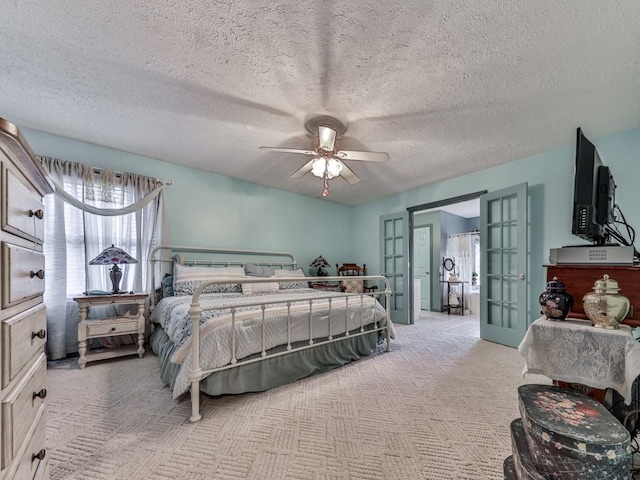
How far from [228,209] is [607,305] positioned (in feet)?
13.8

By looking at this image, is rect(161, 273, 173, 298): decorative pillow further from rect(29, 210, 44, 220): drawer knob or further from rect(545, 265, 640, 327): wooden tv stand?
rect(545, 265, 640, 327): wooden tv stand

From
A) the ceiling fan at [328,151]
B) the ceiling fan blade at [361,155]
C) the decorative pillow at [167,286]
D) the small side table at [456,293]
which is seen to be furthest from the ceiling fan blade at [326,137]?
the small side table at [456,293]

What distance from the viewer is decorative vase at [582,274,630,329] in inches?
52.2

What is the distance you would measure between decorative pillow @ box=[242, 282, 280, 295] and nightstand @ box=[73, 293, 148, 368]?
1118 millimetres

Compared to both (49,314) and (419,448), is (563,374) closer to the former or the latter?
(419,448)

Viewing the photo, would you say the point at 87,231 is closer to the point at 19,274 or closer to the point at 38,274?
the point at 38,274

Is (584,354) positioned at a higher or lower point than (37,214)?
lower

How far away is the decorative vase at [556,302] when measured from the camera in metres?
1.49

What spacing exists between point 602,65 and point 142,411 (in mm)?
3960

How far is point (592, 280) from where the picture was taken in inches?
62.3

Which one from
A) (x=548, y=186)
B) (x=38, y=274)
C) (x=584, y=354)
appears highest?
(x=548, y=186)

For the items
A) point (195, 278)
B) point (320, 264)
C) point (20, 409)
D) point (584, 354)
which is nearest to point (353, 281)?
point (320, 264)

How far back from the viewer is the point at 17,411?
787 millimetres

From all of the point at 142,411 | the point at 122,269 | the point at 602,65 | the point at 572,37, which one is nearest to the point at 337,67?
the point at 572,37
